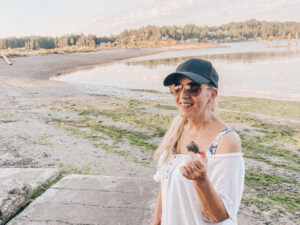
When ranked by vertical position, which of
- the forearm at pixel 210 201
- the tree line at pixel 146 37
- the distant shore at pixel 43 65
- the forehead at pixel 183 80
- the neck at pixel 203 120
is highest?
the tree line at pixel 146 37

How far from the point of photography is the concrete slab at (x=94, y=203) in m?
2.96

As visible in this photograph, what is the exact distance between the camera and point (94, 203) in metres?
3.27

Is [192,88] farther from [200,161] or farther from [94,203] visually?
[94,203]

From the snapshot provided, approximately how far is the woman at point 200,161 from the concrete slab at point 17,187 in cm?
228

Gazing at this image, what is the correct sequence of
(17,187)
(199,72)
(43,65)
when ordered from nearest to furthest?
(199,72) < (17,187) < (43,65)

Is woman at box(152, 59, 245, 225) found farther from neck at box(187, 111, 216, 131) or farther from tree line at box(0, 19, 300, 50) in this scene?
tree line at box(0, 19, 300, 50)

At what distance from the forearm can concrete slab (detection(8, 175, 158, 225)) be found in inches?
70.0

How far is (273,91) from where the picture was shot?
16203 millimetres

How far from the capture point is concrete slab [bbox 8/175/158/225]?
116 inches

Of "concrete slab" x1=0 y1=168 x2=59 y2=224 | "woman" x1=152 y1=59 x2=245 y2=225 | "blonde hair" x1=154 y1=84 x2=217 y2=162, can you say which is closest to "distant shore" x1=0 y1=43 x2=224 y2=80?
"concrete slab" x1=0 y1=168 x2=59 y2=224

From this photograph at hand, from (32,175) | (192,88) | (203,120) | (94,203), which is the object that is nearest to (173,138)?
(203,120)

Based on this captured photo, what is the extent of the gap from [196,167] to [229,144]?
0.29 m

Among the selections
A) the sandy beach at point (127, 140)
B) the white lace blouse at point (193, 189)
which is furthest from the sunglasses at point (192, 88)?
the sandy beach at point (127, 140)

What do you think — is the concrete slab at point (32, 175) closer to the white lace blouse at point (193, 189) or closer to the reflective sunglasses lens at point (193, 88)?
the white lace blouse at point (193, 189)
